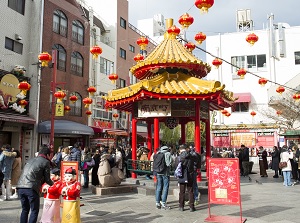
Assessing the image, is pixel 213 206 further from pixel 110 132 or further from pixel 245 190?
pixel 110 132

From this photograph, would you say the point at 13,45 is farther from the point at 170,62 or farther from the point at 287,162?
the point at 287,162

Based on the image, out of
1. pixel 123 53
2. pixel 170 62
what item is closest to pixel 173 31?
pixel 170 62

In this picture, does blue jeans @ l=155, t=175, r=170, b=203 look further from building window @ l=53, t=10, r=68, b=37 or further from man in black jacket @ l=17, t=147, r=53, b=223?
building window @ l=53, t=10, r=68, b=37

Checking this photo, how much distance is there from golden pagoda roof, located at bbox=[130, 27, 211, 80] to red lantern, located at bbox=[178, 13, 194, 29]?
117cm

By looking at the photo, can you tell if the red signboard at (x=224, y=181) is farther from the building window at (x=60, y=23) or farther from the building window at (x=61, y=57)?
the building window at (x=60, y=23)

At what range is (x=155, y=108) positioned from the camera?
39.0 ft

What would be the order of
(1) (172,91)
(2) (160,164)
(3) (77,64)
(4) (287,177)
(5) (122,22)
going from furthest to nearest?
(5) (122,22)
(3) (77,64)
(4) (287,177)
(1) (172,91)
(2) (160,164)

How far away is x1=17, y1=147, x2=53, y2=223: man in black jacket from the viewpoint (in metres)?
5.96

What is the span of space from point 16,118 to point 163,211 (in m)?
14.6

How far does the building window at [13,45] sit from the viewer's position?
68.6ft

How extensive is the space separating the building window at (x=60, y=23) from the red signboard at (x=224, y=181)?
20829 millimetres

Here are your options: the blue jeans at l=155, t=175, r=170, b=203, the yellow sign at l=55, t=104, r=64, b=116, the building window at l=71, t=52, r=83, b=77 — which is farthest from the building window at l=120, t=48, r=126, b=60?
the blue jeans at l=155, t=175, r=170, b=203

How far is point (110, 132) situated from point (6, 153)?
18.8 meters

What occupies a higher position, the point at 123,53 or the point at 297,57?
the point at 123,53
